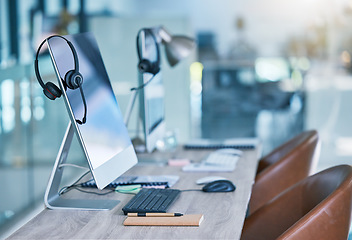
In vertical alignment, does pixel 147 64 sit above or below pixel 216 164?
above

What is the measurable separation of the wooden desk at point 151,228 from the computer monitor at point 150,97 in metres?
0.35

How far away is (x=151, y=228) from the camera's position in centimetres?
174

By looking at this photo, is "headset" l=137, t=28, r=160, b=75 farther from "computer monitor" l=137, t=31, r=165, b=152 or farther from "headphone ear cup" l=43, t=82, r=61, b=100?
"headphone ear cup" l=43, t=82, r=61, b=100

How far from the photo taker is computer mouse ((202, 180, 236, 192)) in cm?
219

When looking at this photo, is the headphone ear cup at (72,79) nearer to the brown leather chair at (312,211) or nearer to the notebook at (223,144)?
the brown leather chair at (312,211)

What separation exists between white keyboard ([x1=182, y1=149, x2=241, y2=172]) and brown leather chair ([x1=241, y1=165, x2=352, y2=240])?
11.0 inches

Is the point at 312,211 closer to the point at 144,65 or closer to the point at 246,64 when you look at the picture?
the point at 144,65

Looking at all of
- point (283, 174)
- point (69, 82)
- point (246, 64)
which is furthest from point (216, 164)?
point (246, 64)

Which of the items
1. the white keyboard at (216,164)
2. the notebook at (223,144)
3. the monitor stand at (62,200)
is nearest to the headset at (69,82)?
the monitor stand at (62,200)

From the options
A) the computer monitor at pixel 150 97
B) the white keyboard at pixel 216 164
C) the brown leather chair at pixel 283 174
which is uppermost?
the computer monitor at pixel 150 97

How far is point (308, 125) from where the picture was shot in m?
5.35

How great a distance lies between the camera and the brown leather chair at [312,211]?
1.83 metres

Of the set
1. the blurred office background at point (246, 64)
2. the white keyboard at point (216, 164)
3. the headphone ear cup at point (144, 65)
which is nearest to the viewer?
the headphone ear cup at point (144, 65)

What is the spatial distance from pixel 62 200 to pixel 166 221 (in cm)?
50
